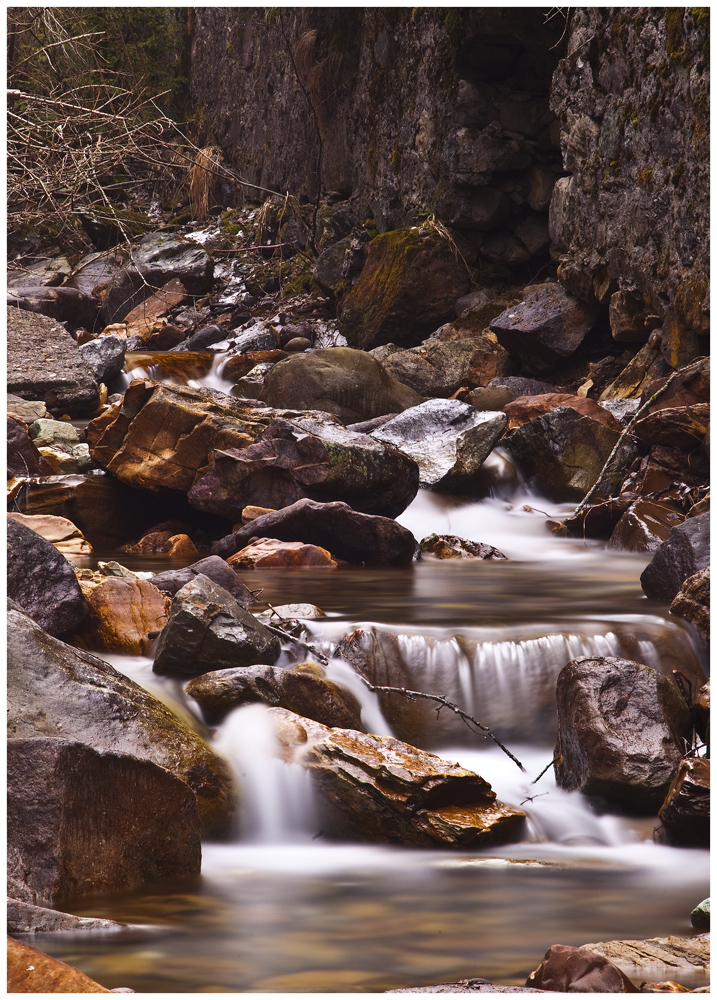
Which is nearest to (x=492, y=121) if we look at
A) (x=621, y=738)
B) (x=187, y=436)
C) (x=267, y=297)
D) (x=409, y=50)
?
(x=409, y=50)

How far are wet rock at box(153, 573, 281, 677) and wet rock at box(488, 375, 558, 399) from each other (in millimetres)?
7795

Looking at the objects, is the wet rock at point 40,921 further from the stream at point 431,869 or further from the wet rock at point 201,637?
the wet rock at point 201,637

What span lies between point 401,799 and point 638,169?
334 inches

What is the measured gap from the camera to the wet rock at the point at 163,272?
17422 mm

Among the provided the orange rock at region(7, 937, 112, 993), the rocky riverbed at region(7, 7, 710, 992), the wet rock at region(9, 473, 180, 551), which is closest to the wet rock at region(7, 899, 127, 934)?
the rocky riverbed at region(7, 7, 710, 992)

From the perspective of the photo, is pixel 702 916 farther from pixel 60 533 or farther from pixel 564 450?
pixel 564 450

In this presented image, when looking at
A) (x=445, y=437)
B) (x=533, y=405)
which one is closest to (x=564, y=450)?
(x=445, y=437)

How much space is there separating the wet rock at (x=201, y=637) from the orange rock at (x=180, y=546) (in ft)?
12.0

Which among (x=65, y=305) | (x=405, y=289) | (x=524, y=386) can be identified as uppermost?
(x=65, y=305)

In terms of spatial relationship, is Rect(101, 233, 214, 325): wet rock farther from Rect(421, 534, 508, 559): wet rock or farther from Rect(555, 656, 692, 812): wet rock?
Rect(555, 656, 692, 812): wet rock

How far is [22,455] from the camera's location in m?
8.34

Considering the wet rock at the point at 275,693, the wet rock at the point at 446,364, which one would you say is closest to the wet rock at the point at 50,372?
the wet rock at the point at 446,364

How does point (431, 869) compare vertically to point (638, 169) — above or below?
below

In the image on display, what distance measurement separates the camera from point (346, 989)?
6.41 ft
